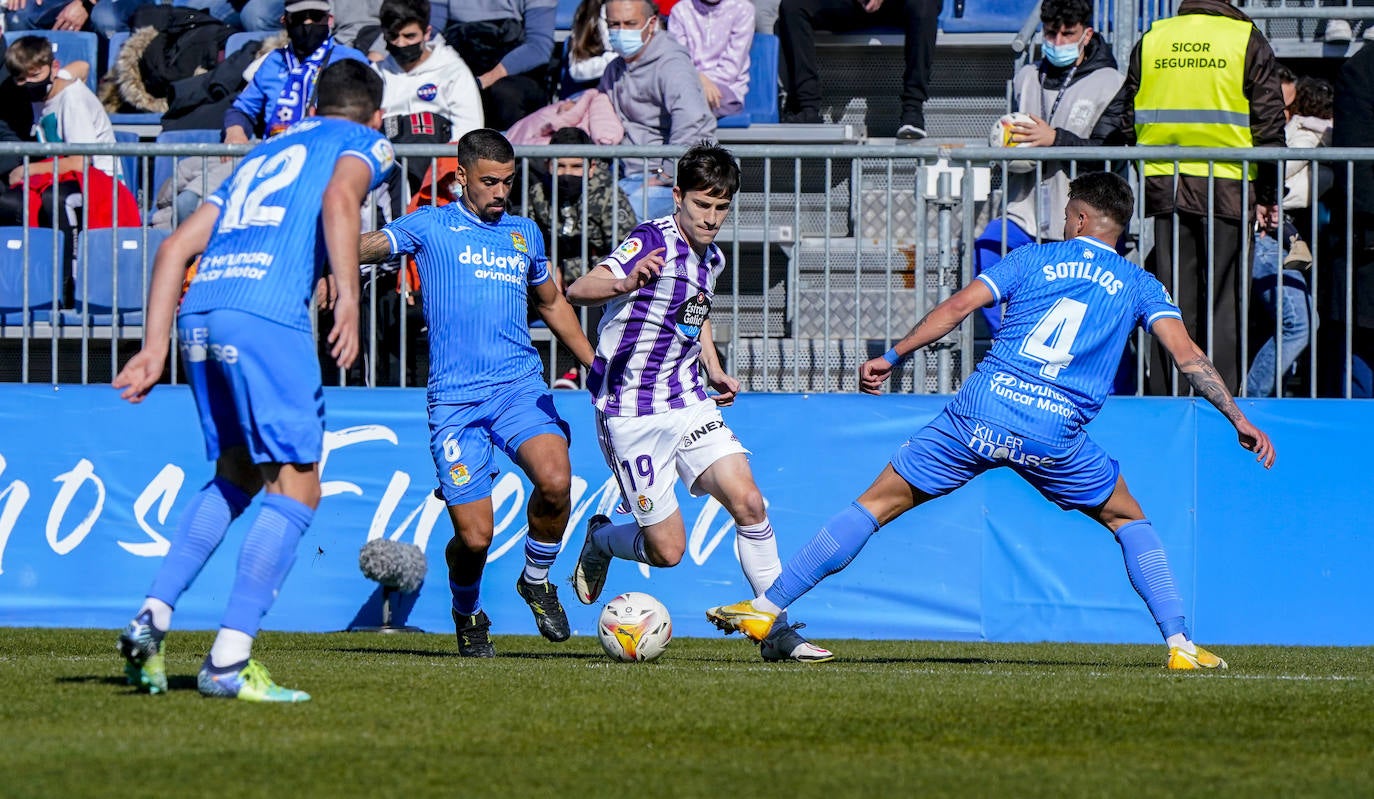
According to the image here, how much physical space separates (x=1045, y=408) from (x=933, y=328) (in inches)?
23.9

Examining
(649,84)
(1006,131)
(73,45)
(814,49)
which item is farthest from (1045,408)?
(73,45)

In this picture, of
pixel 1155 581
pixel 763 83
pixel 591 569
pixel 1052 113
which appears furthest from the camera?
pixel 763 83

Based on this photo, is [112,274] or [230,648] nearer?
[230,648]

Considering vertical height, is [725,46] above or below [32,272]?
above

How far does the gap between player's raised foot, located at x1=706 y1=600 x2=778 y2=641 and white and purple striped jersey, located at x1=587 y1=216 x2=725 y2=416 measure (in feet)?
3.44

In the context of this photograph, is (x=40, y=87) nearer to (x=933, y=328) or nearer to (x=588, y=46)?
(x=588, y=46)

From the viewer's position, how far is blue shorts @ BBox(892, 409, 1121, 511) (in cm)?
759

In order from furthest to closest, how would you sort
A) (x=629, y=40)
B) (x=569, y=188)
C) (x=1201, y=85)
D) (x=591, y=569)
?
(x=629, y=40) → (x=1201, y=85) → (x=569, y=188) → (x=591, y=569)

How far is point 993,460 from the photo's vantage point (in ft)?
25.1

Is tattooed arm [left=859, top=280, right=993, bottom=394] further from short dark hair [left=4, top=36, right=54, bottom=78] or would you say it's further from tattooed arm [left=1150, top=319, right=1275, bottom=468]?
short dark hair [left=4, top=36, right=54, bottom=78]

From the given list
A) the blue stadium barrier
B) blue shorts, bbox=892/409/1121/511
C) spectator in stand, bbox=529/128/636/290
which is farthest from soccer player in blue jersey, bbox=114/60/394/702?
spectator in stand, bbox=529/128/636/290

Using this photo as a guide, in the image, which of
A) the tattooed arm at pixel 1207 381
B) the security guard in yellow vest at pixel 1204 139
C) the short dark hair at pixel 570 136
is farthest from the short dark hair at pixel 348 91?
the security guard in yellow vest at pixel 1204 139

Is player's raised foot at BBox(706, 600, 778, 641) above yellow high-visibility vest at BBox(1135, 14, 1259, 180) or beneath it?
beneath

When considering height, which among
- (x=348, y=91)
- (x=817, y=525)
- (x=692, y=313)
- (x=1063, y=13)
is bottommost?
(x=817, y=525)
